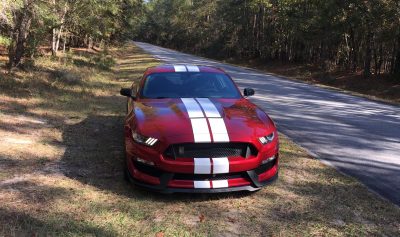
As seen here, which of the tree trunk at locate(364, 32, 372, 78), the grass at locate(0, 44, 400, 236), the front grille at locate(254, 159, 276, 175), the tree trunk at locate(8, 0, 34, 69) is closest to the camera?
the grass at locate(0, 44, 400, 236)

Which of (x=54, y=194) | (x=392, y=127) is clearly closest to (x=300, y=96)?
(x=392, y=127)

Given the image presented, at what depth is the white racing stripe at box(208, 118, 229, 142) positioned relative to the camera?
487 centimetres

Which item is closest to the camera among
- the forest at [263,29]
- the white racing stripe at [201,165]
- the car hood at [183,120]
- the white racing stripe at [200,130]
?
the white racing stripe at [201,165]

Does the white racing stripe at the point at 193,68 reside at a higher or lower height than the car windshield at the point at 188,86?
higher

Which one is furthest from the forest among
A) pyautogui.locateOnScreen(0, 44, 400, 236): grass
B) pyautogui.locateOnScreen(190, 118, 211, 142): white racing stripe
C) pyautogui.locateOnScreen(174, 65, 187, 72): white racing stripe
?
pyautogui.locateOnScreen(190, 118, 211, 142): white racing stripe

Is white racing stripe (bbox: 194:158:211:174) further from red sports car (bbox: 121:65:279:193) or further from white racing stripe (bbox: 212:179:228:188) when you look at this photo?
white racing stripe (bbox: 212:179:228:188)

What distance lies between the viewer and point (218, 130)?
16.4ft

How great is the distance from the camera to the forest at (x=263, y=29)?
15655mm

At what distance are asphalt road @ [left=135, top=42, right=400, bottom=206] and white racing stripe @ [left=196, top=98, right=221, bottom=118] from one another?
2.33 metres

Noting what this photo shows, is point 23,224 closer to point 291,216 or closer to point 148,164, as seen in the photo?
point 148,164

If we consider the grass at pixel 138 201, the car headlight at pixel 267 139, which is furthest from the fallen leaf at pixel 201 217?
the car headlight at pixel 267 139

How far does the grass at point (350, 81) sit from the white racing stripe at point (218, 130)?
16.3 m

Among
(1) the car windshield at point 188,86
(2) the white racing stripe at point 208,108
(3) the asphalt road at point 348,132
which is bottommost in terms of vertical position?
(3) the asphalt road at point 348,132

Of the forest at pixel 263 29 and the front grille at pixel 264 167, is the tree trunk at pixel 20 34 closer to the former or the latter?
the forest at pixel 263 29
